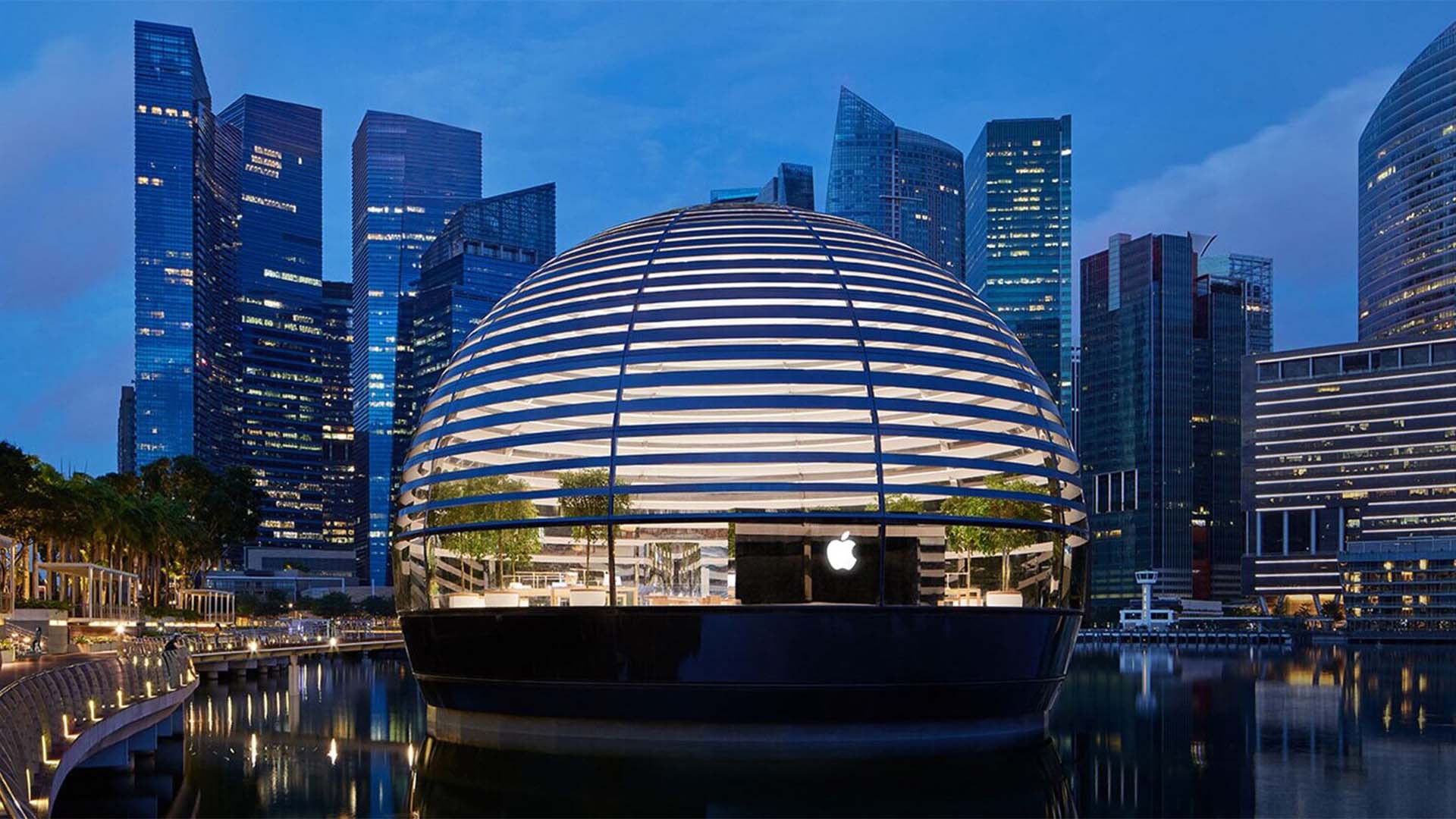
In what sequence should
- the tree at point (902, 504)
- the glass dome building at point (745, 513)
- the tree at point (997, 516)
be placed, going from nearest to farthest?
the glass dome building at point (745, 513) → the tree at point (902, 504) → the tree at point (997, 516)

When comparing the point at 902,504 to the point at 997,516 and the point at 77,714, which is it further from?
the point at 77,714

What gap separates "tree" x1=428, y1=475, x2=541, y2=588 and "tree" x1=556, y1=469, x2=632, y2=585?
3.44 ft

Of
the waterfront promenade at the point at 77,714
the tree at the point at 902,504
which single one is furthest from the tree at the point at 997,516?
the waterfront promenade at the point at 77,714

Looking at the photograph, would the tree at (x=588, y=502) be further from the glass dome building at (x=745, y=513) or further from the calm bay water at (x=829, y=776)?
the calm bay water at (x=829, y=776)

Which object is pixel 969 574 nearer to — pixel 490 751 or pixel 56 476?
pixel 490 751

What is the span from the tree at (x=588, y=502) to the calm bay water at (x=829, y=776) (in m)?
5.44

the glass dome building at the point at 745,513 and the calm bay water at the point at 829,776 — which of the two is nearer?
the calm bay water at the point at 829,776

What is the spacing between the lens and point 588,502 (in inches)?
1359

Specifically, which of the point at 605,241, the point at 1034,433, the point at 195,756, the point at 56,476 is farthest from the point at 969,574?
the point at 56,476

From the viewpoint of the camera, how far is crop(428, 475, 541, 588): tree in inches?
1411

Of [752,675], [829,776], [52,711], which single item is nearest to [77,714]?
[52,711]

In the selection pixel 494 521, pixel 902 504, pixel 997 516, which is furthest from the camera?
pixel 494 521

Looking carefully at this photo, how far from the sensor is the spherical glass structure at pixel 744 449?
34.0m

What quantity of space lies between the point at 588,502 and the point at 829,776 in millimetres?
9110
